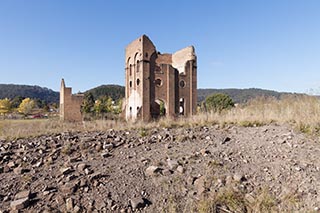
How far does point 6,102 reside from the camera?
5669 centimetres

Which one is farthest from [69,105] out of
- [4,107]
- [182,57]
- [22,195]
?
[4,107]

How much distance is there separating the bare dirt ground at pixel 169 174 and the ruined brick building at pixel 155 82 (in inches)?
689

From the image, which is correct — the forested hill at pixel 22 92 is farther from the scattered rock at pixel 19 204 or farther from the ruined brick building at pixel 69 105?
the scattered rock at pixel 19 204

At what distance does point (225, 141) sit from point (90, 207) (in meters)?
3.41

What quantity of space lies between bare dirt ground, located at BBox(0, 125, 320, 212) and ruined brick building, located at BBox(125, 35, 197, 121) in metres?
17.5

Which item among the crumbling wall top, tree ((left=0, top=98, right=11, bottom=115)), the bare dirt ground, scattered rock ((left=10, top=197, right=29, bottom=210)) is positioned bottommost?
scattered rock ((left=10, top=197, right=29, bottom=210))

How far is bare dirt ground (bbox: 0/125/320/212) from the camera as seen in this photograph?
3105 mm

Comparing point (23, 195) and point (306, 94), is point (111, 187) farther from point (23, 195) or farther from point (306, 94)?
point (306, 94)

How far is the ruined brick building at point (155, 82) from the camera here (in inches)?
938

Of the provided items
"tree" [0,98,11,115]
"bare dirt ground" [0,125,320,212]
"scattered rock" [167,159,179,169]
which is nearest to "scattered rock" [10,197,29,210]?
"bare dirt ground" [0,125,320,212]

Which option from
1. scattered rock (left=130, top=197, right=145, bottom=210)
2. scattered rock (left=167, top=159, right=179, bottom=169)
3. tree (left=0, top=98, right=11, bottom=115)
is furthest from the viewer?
tree (left=0, top=98, right=11, bottom=115)

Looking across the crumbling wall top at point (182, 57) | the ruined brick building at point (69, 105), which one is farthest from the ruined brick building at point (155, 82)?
the ruined brick building at point (69, 105)

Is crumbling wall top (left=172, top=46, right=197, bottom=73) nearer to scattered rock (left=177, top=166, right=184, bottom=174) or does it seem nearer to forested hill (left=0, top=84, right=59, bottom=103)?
scattered rock (left=177, top=166, right=184, bottom=174)

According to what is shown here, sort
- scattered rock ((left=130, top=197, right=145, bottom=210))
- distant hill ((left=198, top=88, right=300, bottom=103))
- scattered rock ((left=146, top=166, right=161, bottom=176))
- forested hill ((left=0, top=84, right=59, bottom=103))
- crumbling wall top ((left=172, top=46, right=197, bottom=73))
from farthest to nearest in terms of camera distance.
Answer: forested hill ((left=0, top=84, right=59, bottom=103)) < crumbling wall top ((left=172, top=46, right=197, bottom=73)) < distant hill ((left=198, top=88, right=300, bottom=103)) < scattered rock ((left=146, top=166, right=161, bottom=176)) < scattered rock ((left=130, top=197, right=145, bottom=210))
